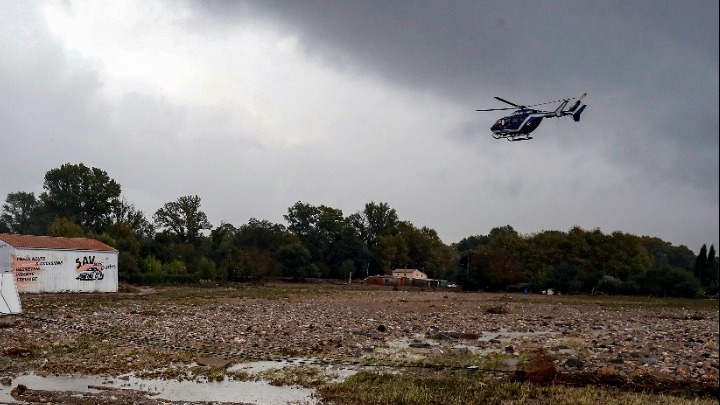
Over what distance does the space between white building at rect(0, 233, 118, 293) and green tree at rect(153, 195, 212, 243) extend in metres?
43.6

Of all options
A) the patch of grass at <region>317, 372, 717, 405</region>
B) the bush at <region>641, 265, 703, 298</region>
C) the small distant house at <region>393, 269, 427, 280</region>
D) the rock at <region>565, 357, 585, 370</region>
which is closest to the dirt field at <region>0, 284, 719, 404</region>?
the rock at <region>565, 357, 585, 370</region>

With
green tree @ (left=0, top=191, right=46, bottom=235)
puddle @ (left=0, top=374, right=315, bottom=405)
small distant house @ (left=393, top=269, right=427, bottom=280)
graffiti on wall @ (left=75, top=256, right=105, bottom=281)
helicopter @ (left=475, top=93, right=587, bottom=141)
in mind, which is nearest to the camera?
puddle @ (left=0, top=374, right=315, bottom=405)

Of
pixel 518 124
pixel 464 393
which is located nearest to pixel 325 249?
pixel 518 124

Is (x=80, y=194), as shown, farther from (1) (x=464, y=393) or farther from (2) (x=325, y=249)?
(1) (x=464, y=393)

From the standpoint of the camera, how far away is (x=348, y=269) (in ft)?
345

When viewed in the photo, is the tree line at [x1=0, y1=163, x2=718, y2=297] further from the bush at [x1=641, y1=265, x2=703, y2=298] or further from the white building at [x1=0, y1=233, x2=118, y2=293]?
the white building at [x1=0, y1=233, x2=118, y2=293]

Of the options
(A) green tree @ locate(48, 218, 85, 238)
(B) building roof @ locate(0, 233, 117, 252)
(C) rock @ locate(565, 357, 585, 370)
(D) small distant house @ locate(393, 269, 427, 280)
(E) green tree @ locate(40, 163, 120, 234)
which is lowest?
(C) rock @ locate(565, 357, 585, 370)

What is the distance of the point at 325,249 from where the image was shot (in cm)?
10838

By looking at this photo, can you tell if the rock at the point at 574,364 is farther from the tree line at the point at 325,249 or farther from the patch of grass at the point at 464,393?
the tree line at the point at 325,249

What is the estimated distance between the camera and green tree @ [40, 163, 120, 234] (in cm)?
6044

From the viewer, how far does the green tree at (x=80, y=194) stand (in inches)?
2379

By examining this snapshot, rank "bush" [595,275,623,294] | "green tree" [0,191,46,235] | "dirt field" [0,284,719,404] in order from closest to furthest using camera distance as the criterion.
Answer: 1. "dirt field" [0,284,719,404]
2. "green tree" [0,191,46,235]
3. "bush" [595,275,623,294]

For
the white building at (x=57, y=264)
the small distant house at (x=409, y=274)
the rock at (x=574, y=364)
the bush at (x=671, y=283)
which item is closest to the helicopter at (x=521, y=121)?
the rock at (x=574, y=364)

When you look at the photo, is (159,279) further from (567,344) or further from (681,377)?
(681,377)
